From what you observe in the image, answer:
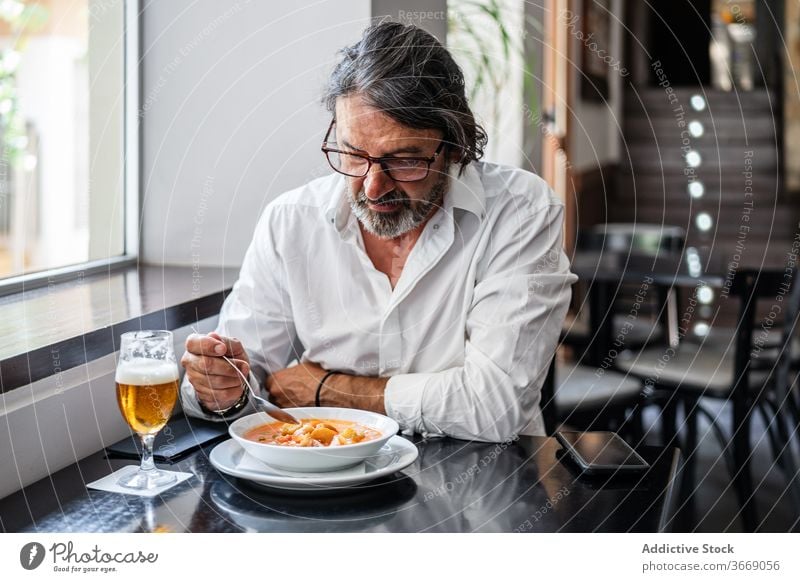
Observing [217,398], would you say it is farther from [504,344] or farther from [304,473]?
[504,344]

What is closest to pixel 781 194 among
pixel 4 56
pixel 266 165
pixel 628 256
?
pixel 628 256

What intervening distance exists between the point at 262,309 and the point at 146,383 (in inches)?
18.3

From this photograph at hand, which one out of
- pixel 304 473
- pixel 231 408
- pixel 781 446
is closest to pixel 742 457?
pixel 781 446

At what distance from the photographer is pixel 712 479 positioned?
256 centimetres

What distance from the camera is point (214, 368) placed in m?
1.11

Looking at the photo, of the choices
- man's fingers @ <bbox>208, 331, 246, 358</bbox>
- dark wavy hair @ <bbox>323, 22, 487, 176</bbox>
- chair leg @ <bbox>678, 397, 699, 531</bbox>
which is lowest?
chair leg @ <bbox>678, 397, 699, 531</bbox>

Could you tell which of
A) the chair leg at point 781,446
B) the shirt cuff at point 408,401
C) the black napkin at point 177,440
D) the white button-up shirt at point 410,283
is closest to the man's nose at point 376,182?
the white button-up shirt at point 410,283

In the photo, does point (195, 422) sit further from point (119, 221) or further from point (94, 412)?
point (119, 221)

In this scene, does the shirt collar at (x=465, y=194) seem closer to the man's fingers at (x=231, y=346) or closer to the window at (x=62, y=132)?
the man's fingers at (x=231, y=346)

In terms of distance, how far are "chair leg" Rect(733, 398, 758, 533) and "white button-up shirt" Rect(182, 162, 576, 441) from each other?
103 centimetres

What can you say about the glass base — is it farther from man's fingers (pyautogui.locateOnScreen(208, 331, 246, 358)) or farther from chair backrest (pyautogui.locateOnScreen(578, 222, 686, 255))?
chair backrest (pyautogui.locateOnScreen(578, 222, 686, 255))

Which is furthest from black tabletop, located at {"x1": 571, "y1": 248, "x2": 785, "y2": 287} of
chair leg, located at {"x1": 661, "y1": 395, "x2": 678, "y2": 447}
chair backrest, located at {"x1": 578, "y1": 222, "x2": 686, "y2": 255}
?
chair leg, located at {"x1": 661, "y1": 395, "x2": 678, "y2": 447}

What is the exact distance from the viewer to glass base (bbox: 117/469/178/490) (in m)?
0.90

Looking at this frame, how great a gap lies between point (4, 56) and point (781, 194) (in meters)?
4.57
